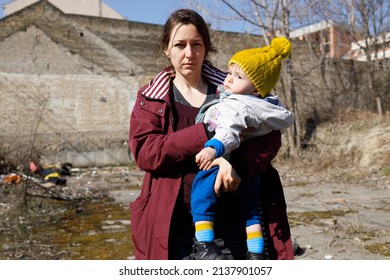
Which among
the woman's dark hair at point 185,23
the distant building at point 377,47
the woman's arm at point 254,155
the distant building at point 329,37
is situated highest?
the distant building at point 329,37

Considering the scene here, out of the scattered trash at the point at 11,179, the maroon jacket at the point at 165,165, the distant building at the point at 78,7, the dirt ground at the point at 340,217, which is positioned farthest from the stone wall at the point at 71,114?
the maroon jacket at the point at 165,165

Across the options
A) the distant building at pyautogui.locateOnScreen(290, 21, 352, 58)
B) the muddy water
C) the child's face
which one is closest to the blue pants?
the child's face

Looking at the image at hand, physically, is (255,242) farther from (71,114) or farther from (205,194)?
(71,114)

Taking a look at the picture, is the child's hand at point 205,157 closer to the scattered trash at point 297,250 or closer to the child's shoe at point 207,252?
the child's shoe at point 207,252

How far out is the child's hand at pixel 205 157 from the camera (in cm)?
164

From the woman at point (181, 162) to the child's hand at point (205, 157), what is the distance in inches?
1.6

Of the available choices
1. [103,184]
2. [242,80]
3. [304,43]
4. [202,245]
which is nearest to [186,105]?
[242,80]

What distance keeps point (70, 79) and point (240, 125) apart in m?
15.7

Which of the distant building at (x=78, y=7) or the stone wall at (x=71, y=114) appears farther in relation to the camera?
the distant building at (x=78, y=7)

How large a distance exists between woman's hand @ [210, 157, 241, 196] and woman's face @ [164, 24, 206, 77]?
1.39ft

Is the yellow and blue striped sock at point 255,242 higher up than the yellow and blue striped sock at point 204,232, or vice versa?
the yellow and blue striped sock at point 204,232

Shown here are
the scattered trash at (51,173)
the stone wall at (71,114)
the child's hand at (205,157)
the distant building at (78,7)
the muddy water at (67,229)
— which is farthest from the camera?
the distant building at (78,7)

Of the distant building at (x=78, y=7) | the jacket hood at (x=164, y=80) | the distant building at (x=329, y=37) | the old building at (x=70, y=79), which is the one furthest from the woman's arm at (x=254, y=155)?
the distant building at (x=78, y=7)

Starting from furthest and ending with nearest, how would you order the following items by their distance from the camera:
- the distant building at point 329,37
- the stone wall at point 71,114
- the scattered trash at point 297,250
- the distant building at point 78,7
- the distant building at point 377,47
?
the distant building at point 78,7, the distant building at point 329,37, the distant building at point 377,47, the stone wall at point 71,114, the scattered trash at point 297,250
